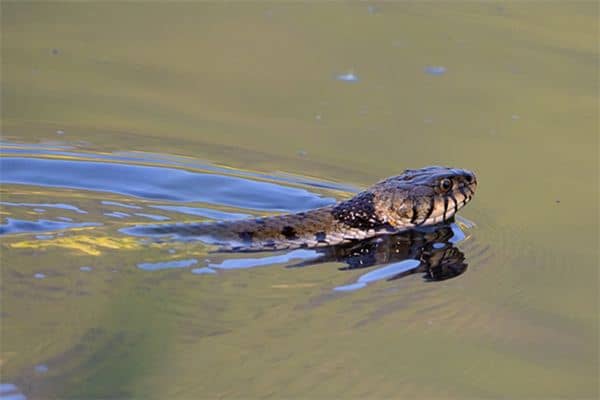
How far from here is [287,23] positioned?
10805 millimetres

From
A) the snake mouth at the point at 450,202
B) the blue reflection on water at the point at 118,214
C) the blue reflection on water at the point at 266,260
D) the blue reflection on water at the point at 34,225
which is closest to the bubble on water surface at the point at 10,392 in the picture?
the blue reflection on water at the point at 266,260

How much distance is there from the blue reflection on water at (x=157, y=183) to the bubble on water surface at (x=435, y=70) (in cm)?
271

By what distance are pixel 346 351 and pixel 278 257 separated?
1.40 metres

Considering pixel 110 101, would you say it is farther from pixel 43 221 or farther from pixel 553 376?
pixel 553 376

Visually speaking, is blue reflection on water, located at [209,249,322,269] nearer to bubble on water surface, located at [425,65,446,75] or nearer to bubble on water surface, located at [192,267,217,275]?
bubble on water surface, located at [192,267,217,275]

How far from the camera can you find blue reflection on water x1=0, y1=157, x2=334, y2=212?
7027 millimetres

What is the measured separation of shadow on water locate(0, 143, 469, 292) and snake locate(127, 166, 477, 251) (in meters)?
0.09

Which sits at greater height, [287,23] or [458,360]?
[287,23]

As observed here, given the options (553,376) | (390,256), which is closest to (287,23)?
(390,256)

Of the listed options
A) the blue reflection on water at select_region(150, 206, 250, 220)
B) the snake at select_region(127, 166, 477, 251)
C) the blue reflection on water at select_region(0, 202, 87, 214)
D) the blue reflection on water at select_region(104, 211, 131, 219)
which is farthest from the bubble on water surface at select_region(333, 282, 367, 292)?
the blue reflection on water at select_region(0, 202, 87, 214)

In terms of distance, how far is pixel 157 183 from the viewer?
720cm

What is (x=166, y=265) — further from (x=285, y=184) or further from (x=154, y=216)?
(x=285, y=184)

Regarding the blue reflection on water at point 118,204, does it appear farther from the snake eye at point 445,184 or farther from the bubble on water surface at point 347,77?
the bubble on water surface at point 347,77

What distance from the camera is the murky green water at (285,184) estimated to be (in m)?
4.77
